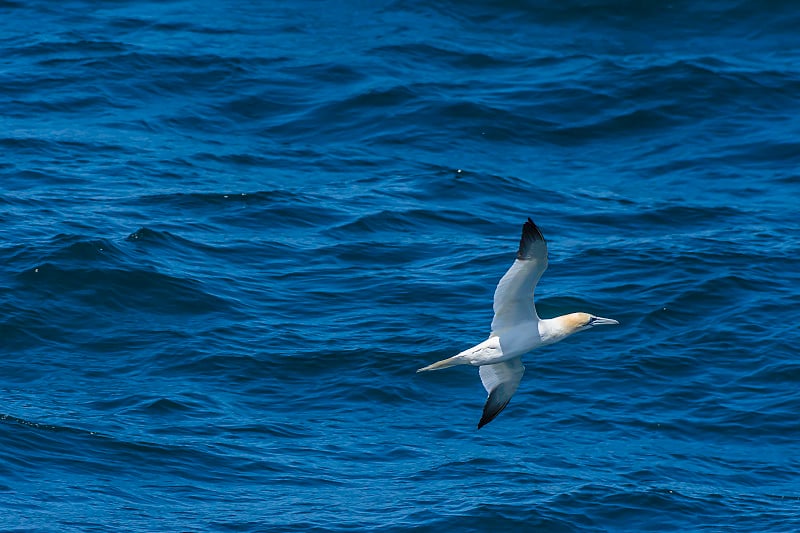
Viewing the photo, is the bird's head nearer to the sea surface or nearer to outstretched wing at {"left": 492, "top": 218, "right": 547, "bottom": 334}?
outstretched wing at {"left": 492, "top": 218, "right": 547, "bottom": 334}

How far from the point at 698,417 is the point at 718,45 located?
501 inches

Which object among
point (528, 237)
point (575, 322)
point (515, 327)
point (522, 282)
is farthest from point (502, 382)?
point (528, 237)

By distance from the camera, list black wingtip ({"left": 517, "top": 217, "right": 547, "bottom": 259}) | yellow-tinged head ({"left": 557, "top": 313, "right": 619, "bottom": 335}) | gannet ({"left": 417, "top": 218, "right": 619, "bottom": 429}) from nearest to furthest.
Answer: black wingtip ({"left": 517, "top": 217, "right": 547, "bottom": 259})
gannet ({"left": 417, "top": 218, "right": 619, "bottom": 429})
yellow-tinged head ({"left": 557, "top": 313, "right": 619, "bottom": 335})

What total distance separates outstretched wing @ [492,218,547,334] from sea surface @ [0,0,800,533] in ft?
10.0

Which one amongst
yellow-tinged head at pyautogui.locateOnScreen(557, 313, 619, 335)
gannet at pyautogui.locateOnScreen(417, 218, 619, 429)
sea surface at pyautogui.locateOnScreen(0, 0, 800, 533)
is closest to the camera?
gannet at pyautogui.locateOnScreen(417, 218, 619, 429)

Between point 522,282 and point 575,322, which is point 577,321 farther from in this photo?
point 522,282

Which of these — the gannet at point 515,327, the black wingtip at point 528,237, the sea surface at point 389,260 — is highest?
the black wingtip at point 528,237

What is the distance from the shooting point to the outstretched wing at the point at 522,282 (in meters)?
12.6

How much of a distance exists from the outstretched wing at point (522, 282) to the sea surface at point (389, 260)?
3055mm

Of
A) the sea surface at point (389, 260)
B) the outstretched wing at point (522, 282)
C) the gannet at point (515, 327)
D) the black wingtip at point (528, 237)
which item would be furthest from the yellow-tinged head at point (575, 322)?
the sea surface at point (389, 260)

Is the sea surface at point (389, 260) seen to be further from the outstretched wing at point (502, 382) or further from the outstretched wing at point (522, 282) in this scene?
the outstretched wing at point (522, 282)

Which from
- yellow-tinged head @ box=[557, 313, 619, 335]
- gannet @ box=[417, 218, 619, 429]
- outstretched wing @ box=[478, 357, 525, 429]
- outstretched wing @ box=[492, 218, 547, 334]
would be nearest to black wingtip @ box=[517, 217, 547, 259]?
outstretched wing @ box=[492, 218, 547, 334]

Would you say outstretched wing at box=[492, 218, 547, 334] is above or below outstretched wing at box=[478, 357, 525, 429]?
above

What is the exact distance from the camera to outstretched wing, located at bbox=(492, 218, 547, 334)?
1261 centimetres
